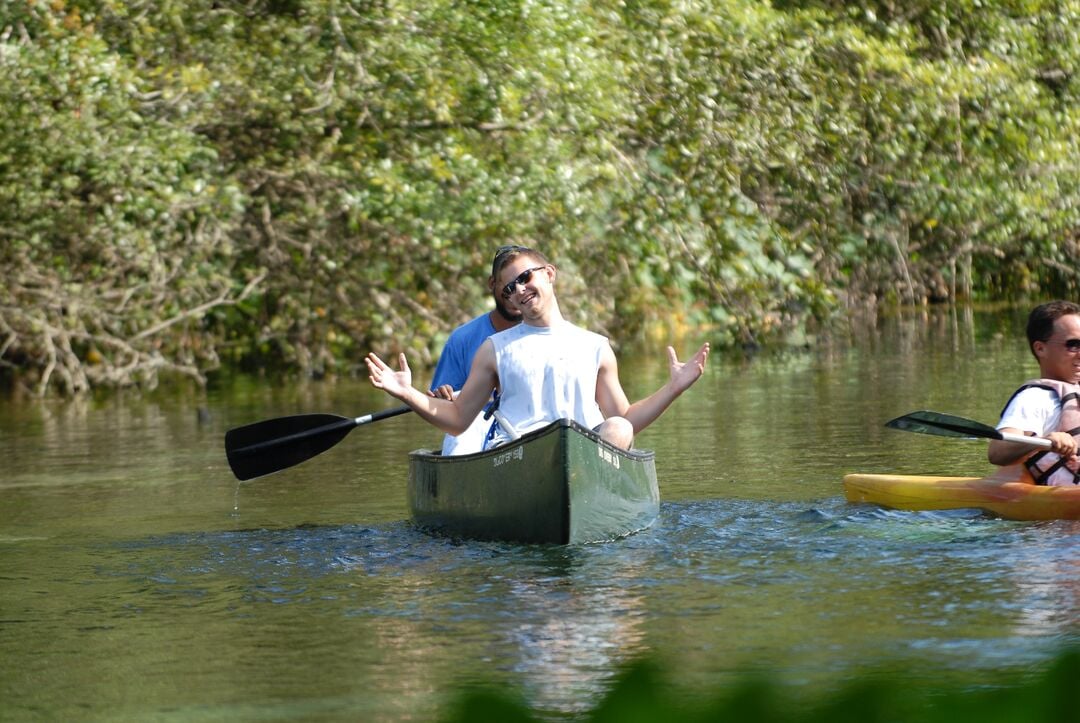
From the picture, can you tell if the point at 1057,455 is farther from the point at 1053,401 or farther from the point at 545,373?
the point at 545,373

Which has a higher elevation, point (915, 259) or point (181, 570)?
point (915, 259)

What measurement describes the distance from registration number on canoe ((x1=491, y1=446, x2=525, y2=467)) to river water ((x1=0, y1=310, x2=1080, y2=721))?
33cm

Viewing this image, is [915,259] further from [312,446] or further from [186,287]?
[312,446]

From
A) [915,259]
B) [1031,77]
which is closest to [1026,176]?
[1031,77]

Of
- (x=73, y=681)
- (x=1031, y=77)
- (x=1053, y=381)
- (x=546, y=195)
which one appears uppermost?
(x=1031, y=77)

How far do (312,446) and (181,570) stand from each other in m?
1.47

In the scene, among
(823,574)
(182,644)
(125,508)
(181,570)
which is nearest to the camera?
(182,644)

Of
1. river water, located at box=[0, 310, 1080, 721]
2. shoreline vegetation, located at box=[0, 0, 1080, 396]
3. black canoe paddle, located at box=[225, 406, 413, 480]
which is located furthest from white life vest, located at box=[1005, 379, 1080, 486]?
shoreline vegetation, located at box=[0, 0, 1080, 396]

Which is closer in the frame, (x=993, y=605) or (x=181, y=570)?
(x=993, y=605)

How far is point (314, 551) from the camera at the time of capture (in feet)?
22.1

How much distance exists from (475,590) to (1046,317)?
8.10 feet

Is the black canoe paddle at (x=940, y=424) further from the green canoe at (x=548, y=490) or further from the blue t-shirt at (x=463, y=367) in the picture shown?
the blue t-shirt at (x=463, y=367)

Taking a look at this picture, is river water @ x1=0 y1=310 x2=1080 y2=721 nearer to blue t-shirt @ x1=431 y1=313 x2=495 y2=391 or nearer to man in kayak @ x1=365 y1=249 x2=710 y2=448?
man in kayak @ x1=365 y1=249 x2=710 y2=448

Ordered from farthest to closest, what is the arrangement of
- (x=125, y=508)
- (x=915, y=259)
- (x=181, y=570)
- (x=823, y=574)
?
(x=915, y=259) < (x=125, y=508) < (x=181, y=570) < (x=823, y=574)
